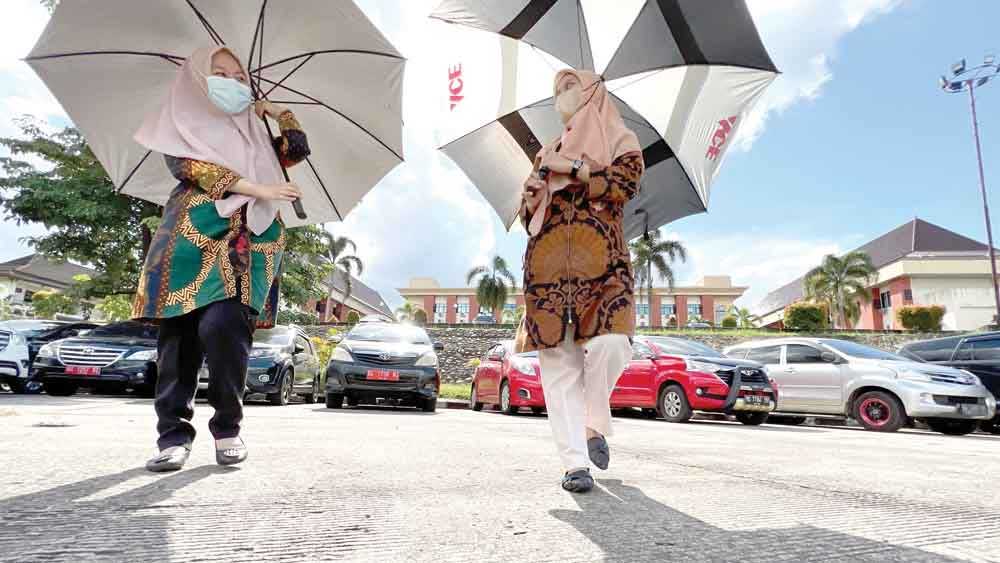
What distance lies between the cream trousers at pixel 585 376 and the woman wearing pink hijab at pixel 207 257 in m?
1.44

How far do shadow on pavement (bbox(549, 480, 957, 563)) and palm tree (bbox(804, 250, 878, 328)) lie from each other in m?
55.3

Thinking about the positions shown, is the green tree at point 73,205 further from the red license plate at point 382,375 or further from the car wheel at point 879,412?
the car wheel at point 879,412

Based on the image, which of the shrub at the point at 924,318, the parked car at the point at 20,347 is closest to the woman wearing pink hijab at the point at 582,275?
the parked car at the point at 20,347

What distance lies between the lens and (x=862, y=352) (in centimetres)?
1019

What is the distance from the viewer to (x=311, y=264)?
22031mm

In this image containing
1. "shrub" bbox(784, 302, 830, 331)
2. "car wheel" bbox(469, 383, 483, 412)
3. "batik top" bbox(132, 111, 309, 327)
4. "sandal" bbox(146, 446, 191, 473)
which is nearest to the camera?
"sandal" bbox(146, 446, 191, 473)

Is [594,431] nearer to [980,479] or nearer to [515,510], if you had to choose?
[515,510]

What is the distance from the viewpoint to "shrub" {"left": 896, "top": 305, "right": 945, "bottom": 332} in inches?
1364

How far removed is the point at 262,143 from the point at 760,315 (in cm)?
8770

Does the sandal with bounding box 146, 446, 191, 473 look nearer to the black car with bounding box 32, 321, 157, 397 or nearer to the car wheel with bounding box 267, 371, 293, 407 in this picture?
the car wheel with bounding box 267, 371, 293, 407

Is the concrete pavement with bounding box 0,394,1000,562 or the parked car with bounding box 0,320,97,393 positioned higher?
the parked car with bounding box 0,320,97,393

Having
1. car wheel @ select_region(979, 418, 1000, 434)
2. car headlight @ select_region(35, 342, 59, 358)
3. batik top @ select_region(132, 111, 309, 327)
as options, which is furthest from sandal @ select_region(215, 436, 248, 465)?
car wheel @ select_region(979, 418, 1000, 434)

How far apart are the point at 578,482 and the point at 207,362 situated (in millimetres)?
1768

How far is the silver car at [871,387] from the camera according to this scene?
29.8 ft
